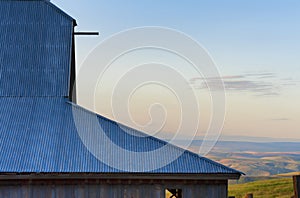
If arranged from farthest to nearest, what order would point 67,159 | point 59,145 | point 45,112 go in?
point 45,112, point 59,145, point 67,159

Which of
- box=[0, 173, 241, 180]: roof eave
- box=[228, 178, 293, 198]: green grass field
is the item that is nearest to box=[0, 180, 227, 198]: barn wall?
box=[0, 173, 241, 180]: roof eave

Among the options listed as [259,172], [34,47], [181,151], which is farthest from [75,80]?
[259,172]

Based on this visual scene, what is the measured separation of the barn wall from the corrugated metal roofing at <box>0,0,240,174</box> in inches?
23.3

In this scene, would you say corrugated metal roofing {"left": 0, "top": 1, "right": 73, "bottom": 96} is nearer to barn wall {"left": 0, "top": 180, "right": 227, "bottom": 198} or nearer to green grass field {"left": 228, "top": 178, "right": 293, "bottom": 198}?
barn wall {"left": 0, "top": 180, "right": 227, "bottom": 198}

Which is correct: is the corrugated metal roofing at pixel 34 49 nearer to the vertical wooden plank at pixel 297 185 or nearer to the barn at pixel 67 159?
the barn at pixel 67 159

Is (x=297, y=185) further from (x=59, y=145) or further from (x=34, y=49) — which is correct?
(x=34, y=49)

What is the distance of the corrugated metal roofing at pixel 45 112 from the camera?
17125mm

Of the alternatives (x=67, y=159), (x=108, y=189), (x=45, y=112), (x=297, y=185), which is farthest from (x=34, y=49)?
(x=297, y=185)

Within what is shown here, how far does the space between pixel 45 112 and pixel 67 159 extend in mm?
2974

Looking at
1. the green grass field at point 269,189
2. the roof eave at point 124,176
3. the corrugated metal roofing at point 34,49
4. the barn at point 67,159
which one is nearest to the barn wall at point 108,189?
the barn at point 67,159

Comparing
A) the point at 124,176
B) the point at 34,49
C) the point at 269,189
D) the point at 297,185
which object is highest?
the point at 34,49

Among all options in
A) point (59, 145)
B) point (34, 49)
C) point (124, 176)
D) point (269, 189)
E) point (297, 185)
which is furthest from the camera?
point (269, 189)

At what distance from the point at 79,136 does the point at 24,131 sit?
2040mm

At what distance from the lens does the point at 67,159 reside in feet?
56.3
